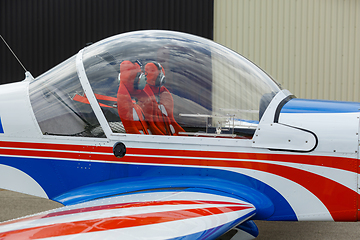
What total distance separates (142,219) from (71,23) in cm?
686

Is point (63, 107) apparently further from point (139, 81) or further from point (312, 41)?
point (312, 41)

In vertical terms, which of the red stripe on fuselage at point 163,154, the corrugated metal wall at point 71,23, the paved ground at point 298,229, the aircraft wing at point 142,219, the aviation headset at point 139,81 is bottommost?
the paved ground at point 298,229

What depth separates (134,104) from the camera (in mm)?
2271

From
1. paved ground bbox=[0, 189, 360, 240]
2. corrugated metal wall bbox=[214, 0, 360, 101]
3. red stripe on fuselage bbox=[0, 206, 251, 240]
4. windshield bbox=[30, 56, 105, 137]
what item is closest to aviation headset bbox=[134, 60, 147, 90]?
windshield bbox=[30, 56, 105, 137]

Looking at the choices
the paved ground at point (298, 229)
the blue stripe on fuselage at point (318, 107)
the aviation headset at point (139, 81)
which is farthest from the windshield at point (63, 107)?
the paved ground at point (298, 229)

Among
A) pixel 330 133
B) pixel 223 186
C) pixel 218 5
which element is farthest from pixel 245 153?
pixel 218 5

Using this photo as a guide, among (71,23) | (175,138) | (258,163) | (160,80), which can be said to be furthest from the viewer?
(71,23)

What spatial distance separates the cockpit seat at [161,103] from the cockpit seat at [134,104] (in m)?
0.04

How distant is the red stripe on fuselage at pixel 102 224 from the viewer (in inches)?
57.1

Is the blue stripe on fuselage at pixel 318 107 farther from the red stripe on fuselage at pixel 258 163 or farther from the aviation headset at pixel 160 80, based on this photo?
the aviation headset at pixel 160 80

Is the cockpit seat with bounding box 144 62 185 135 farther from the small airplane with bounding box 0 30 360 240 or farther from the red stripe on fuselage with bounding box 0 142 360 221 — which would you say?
the red stripe on fuselage with bounding box 0 142 360 221

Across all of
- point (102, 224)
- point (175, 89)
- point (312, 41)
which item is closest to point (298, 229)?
point (175, 89)

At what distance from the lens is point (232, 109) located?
2.26m

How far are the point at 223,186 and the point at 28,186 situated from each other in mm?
1562
